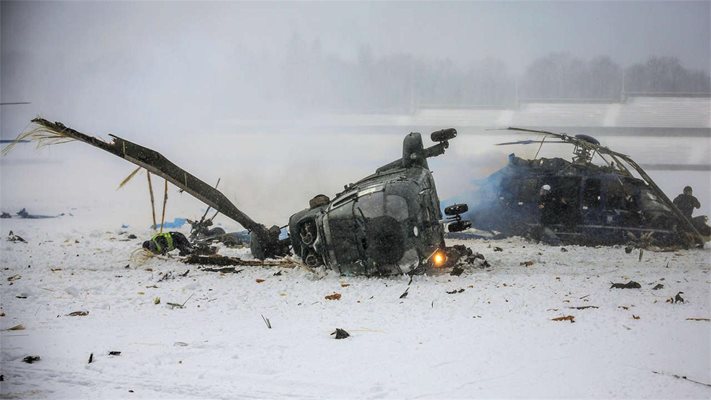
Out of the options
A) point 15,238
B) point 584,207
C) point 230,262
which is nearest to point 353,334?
point 230,262

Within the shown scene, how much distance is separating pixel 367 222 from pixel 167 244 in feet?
15.4

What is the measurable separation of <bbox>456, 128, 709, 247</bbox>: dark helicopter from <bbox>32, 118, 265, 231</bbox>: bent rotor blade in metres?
6.18

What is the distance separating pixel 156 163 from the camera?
984 cm

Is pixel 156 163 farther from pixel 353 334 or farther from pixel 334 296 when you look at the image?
pixel 353 334

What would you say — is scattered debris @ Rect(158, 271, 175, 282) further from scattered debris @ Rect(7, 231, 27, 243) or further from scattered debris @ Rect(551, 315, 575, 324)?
scattered debris @ Rect(551, 315, 575, 324)

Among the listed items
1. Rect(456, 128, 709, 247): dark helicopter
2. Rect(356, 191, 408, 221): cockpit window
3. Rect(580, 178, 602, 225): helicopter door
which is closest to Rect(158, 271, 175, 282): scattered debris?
Rect(356, 191, 408, 221): cockpit window

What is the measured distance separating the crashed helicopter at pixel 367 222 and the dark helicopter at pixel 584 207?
165 inches

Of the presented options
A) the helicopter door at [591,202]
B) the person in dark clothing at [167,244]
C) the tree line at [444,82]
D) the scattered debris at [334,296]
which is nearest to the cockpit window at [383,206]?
the scattered debris at [334,296]

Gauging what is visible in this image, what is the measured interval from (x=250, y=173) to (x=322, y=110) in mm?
6575

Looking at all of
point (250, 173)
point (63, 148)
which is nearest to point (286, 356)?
point (250, 173)

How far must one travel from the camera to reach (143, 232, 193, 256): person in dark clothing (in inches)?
426

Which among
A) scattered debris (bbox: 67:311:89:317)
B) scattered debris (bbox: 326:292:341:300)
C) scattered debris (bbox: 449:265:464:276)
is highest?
scattered debris (bbox: 67:311:89:317)

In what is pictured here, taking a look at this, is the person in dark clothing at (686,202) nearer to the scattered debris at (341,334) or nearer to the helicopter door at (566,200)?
the helicopter door at (566,200)

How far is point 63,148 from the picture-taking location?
27.3 m
